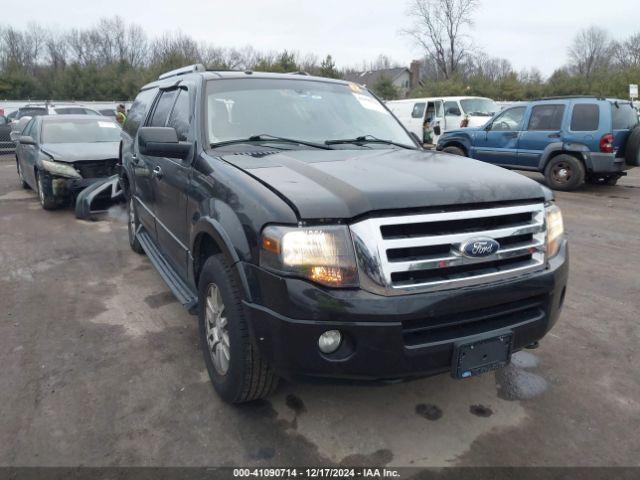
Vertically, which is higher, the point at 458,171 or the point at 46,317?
the point at 458,171

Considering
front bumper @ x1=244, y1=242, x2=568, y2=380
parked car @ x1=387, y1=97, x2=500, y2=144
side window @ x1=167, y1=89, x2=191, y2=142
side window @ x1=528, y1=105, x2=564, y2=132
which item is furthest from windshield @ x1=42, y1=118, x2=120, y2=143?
parked car @ x1=387, y1=97, x2=500, y2=144

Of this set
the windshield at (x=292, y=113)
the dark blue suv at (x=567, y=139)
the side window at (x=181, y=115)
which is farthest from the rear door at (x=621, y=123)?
the side window at (x=181, y=115)

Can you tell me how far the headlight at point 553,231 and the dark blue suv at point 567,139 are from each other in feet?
26.8

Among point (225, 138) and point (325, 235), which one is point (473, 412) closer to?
point (325, 235)

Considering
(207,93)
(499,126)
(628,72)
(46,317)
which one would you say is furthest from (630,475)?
(628,72)

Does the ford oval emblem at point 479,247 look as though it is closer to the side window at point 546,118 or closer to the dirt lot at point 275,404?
the dirt lot at point 275,404

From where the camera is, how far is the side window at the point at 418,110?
1791 cm

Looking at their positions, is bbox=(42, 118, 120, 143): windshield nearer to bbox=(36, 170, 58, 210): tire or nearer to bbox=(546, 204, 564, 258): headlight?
bbox=(36, 170, 58, 210): tire

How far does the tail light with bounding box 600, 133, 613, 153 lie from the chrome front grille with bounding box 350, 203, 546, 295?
8525mm

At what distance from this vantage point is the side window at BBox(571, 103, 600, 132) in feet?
32.3

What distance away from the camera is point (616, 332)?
3.86m

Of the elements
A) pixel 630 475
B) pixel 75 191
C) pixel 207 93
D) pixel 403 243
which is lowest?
pixel 630 475

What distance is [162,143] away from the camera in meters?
3.17

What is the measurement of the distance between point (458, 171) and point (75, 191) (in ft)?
22.7
